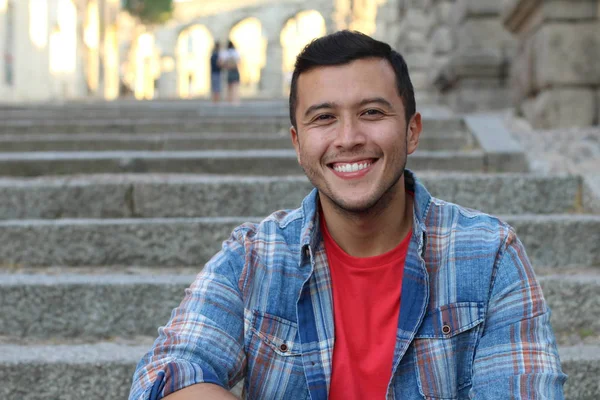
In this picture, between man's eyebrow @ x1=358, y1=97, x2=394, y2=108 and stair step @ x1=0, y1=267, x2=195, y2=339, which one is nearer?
man's eyebrow @ x1=358, y1=97, x2=394, y2=108

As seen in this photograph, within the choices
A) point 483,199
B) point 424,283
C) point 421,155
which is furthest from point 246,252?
point 421,155

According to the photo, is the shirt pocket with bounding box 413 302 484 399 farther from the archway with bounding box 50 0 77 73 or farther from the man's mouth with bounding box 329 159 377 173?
the archway with bounding box 50 0 77 73

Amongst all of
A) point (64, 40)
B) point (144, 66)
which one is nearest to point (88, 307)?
point (64, 40)

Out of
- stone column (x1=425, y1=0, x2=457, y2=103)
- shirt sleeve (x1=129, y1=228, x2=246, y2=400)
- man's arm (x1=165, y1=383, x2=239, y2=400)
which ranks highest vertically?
stone column (x1=425, y1=0, x2=457, y2=103)

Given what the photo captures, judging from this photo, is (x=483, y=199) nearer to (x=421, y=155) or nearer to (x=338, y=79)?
(x=421, y=155)

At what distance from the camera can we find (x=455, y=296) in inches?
71.2

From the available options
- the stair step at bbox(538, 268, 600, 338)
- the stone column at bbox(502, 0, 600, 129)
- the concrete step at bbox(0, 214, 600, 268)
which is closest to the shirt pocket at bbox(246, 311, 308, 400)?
the stair step at bbox(538, 268, 600, 338)

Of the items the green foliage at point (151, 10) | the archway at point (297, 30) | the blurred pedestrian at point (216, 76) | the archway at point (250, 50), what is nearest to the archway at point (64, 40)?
the blurred pedestrian at point (216, 76)

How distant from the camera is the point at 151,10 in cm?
3959

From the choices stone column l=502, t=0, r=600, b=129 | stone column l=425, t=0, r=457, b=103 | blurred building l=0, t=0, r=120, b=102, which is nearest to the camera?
stone column l=502, t=0, r=600, b=129

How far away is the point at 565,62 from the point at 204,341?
470 cm

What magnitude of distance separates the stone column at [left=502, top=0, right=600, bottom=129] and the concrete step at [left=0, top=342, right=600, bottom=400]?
3475mm

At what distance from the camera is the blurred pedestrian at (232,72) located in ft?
43.3

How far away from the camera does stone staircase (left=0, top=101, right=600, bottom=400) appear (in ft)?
8.96
